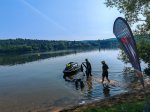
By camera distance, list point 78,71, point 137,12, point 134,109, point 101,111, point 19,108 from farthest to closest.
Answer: point 78,71 < point 137,12 < point 19,108 < point 101,111 < point 134,109

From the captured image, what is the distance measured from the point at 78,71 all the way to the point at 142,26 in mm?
15262

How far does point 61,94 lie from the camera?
2419 cm

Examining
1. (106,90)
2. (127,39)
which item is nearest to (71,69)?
(106,90)

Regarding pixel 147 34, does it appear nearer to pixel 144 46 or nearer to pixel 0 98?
pixel 144 46

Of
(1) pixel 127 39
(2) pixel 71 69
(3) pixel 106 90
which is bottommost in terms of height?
(2) pixel 71 69

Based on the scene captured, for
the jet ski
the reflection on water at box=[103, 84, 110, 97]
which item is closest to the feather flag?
the reflection on water at box=[103, 84, 110, 97]

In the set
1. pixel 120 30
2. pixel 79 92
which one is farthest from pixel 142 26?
pixel 120 30

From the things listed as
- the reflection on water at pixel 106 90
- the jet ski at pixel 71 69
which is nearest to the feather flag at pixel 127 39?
the reflection on water at pixel 106 90

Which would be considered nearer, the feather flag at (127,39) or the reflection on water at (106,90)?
the feather flag at (127,39)

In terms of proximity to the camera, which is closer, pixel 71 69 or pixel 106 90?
pixel 106 90

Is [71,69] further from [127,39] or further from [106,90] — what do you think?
[127,39]

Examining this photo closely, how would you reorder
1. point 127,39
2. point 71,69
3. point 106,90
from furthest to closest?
point 71,69
point 106,90
point 127,39

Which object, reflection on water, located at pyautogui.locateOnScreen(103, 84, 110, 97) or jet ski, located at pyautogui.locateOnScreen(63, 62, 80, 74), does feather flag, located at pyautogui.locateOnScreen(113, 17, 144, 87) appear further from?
jet ski, located at pyautogui.locateOnScreen(63, 62, 80, 74)

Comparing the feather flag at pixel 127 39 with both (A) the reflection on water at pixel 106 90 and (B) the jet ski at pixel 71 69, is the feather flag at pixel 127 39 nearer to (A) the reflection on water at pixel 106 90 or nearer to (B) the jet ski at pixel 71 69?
(A) the reflection on water at pixel 106 90
